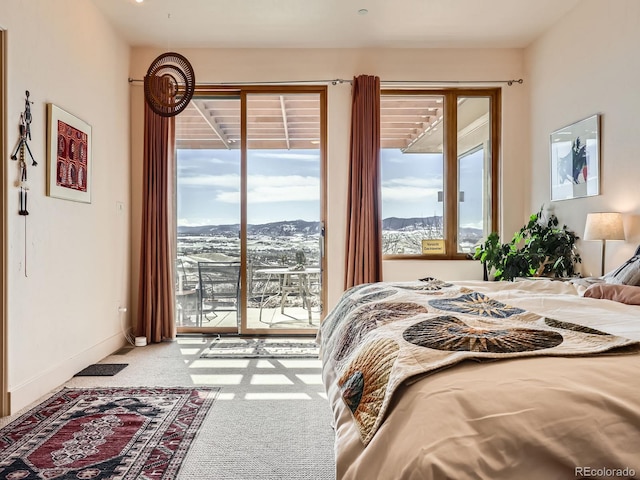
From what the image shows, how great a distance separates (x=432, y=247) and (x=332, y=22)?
2351 millimetres

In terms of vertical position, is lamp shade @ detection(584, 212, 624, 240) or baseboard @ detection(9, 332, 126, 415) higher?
lamp shade @ detection(584, 212, 624, 240)

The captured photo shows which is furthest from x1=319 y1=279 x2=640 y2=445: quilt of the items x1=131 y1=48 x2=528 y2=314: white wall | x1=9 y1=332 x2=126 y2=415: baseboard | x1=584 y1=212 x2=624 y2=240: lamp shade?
x1=131 y1=48 x2=528 y2=314: white wall

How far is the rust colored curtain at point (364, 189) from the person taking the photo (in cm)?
418

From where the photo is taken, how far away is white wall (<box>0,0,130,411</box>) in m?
2.52

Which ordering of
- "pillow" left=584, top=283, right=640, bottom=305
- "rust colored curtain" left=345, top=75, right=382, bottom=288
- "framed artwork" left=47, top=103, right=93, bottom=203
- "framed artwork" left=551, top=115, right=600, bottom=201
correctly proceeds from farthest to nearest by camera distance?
1. "rust colored curtain" left=345, top=75, right=382, bottom=288
2. "framed artwork" left=551, top=115, right=600, bottom=201
3. "framed artwork" left=47, top=103, right=93, bottom=203
4. "pillow" left=584, top=283, right=640, bottom=305

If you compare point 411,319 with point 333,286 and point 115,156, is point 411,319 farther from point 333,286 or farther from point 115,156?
point 115,156

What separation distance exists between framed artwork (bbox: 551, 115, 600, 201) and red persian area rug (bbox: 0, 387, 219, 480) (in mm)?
3162

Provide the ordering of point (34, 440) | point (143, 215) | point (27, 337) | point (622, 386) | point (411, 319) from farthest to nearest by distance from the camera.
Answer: point (143, 215)
point (27, 337)
point (34, 440)
point (411, 319)
point (622, 386)

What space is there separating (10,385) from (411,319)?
2383 mm

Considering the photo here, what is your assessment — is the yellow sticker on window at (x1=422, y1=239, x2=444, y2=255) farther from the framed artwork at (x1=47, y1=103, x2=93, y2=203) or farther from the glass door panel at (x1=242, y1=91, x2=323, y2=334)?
the framed artwork at (x1=47, y1=103, x2=93, y2=203)

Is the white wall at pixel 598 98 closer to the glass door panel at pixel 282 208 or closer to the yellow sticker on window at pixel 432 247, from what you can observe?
the yellow sticker on window at pixel 432 247

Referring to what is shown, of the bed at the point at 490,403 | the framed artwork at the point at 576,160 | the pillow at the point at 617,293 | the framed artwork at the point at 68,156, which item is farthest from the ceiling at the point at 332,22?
the bed at the point at 490,403

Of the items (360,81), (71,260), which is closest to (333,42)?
(360,81)

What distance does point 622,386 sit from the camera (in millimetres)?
857
